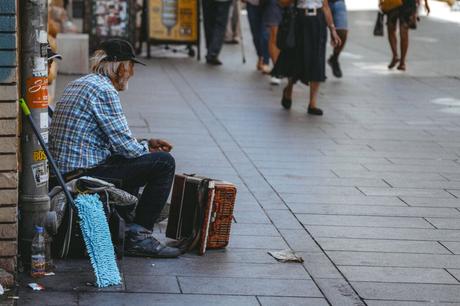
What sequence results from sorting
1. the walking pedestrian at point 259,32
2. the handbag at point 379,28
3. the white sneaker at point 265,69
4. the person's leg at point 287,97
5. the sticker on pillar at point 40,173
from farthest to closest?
1. the handbag at point 379,28
2. the white sneaker at point 265,69
3. the walking pedestrian at point 259,32
4. the person's leg at point 287,97
5. the sticker on pillar at point 40,173

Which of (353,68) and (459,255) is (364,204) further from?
(353,68)

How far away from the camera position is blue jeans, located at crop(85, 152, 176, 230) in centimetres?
671

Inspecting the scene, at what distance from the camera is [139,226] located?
677 centimetres

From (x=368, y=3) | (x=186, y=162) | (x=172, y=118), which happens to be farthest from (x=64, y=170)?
(x=368, y=3)

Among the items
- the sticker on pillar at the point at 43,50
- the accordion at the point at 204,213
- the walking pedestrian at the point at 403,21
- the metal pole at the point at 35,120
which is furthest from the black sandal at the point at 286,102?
the sticker on pillar at the point at 43,50

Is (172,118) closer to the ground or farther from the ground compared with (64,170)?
closer to the ground

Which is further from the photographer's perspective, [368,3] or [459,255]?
[368,3]

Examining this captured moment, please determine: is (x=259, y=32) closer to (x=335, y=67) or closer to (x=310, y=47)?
(x=335, y=67)

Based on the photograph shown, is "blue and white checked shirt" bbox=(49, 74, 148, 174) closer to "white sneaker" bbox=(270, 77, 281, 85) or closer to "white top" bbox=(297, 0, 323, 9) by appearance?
"white top" bbox=(297, 0, 323, 9)

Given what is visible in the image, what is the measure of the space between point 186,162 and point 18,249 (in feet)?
11.4

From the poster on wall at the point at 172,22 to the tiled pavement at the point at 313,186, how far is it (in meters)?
1.34

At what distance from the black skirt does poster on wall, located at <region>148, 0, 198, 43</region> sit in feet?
18.7

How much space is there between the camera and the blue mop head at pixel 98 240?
600 cm

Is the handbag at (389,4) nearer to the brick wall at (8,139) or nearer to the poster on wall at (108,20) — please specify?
the poster on wall at (108,20)
